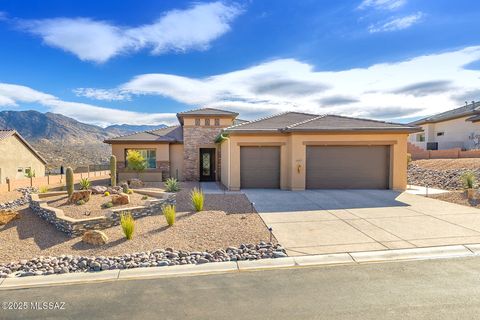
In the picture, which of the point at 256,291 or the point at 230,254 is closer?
the point at 256,291

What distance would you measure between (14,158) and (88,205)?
82.3 feet

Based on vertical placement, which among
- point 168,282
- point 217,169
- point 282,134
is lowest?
point 168,282

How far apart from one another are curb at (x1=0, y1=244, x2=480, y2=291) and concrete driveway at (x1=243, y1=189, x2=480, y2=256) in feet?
0.98

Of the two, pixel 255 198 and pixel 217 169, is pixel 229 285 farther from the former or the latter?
pixel 217 169

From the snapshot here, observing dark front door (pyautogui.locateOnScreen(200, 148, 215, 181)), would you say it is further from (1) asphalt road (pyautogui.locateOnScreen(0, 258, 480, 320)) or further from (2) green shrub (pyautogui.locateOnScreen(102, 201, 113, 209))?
(1) asphalt road (pyautogui.locateOnScreen(0, 258, 480, 320))

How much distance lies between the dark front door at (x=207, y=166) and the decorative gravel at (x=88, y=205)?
8.58 metres

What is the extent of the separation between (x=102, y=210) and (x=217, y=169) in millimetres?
11149

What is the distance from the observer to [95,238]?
763 cm

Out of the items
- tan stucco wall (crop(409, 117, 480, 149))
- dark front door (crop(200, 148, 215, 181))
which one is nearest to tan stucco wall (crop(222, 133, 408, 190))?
dark front door (crop(200, 148, 215, 181))

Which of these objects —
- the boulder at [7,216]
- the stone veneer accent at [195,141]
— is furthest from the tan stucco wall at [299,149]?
the boulder at [7,216]

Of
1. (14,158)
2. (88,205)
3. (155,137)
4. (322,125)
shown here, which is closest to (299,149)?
(322,125)

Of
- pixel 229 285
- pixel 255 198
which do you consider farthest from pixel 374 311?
Answer: pixel 255 198

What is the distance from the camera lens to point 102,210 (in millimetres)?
10047

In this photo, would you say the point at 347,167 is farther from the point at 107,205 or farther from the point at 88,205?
the point at 88,205
